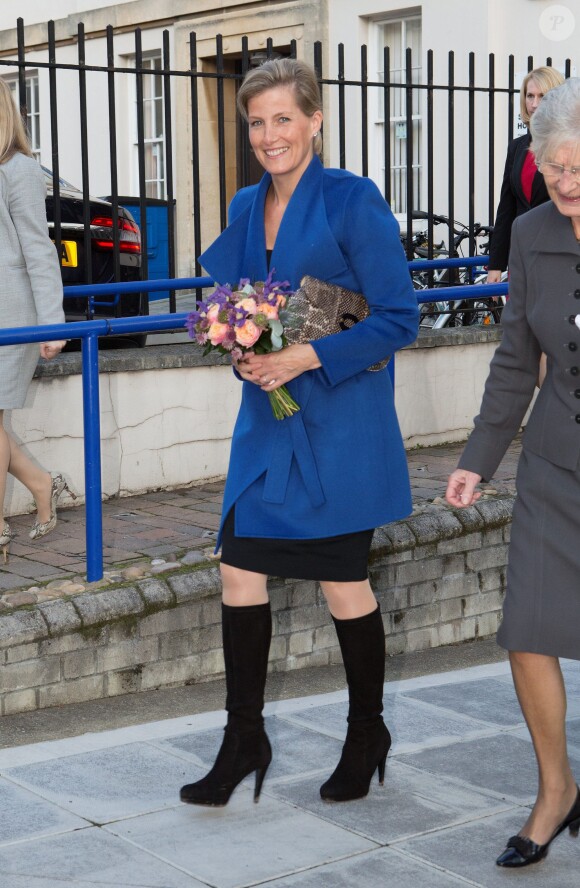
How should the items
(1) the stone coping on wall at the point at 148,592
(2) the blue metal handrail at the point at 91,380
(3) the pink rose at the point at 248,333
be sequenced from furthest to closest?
(2) the blue metal handrail at the point at 91,380, (1) the stone coping on wall at the point at 148,592, (3) the pink rose at the point at 248,333

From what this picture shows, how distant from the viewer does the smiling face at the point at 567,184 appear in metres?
3.00

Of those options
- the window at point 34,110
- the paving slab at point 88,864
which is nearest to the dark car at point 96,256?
the paving slab at point 88,864

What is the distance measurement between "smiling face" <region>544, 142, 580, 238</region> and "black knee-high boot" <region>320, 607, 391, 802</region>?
1.18 metres

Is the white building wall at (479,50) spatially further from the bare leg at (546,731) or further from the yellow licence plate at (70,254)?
the bare leg at (546,731)

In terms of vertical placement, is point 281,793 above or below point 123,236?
below

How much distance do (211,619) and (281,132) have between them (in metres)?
1.96

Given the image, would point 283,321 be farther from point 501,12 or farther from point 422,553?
point 501,12

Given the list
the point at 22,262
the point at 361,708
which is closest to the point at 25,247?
the point at 22,262

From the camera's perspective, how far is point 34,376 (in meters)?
5.90

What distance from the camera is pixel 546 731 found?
324 cm

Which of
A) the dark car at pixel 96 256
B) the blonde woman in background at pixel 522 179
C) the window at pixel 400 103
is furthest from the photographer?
the window at pixel 400 103

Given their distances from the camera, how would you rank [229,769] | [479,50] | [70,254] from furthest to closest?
1. [479,50]
2. [70,254]
3. [229,769]

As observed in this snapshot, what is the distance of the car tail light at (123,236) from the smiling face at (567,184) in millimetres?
4010

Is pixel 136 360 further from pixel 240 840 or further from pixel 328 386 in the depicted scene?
pixel 240 840
